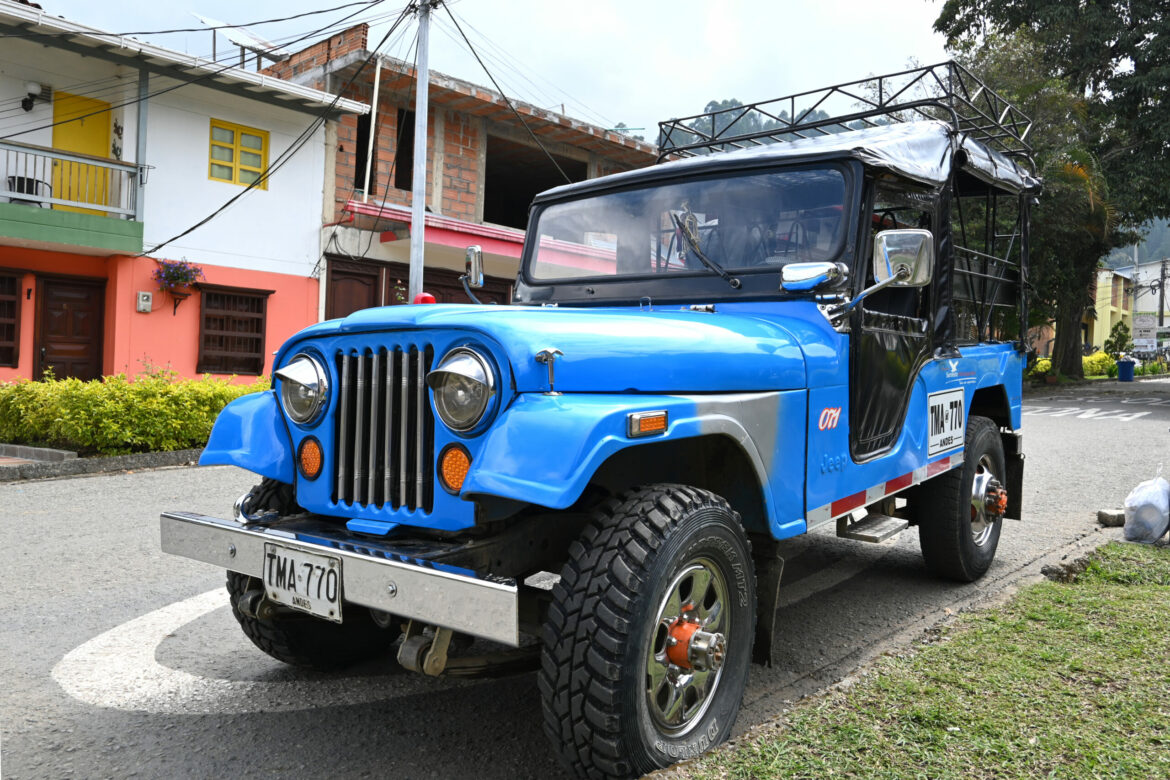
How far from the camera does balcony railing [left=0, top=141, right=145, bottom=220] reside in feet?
43.2

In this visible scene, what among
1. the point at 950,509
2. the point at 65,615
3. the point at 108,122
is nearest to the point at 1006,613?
the point at 950,509

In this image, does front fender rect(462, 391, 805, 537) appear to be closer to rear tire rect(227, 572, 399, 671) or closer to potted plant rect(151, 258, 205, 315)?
rear tire rect(227, 572, 399, 671)

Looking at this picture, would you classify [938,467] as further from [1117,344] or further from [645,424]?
[1117,344]

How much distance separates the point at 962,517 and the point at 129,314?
44.5ft

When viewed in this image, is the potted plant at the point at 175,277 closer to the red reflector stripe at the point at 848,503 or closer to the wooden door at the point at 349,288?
the wooden door at the point at 349,288

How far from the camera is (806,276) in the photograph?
3348mm

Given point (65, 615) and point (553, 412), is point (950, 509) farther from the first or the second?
point (65, 615)

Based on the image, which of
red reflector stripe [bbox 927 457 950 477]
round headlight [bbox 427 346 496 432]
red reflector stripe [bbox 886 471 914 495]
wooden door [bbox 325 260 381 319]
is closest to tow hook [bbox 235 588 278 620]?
round headlight [bbox 427 346 496 432]

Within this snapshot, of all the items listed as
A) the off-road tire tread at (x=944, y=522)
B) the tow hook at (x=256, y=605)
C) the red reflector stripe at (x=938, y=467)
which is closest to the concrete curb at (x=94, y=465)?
the tow hook at (x=256, y=605)

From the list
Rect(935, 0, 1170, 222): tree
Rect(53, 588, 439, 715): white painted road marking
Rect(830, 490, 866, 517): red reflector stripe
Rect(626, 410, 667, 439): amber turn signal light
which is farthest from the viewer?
Rect(935, 0, 1170, 222): tree

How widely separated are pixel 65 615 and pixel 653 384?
3275 mm

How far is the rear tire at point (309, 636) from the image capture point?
317cm

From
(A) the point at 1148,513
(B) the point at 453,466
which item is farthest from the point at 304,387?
(A) the point at 1148,513

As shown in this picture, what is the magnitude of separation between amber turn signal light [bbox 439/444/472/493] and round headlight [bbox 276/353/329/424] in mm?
563
